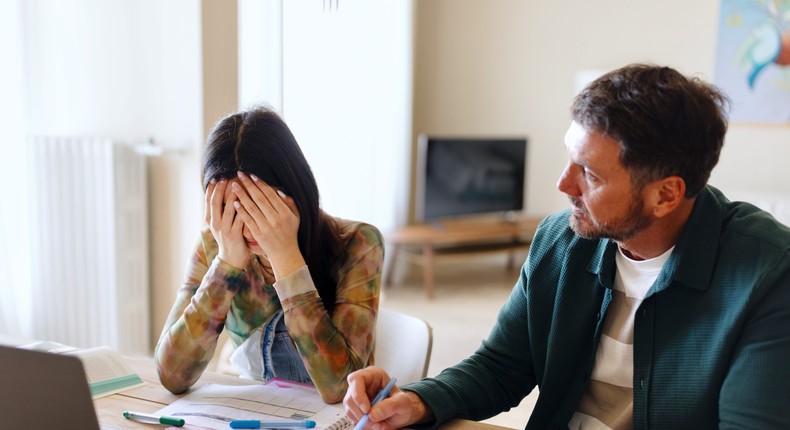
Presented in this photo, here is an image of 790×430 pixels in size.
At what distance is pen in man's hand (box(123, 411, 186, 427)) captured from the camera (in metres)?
1.17

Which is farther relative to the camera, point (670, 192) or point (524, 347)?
point (524, 347)

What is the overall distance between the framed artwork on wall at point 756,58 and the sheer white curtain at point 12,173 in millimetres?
3627

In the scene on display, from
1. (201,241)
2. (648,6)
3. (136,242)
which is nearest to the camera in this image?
(201,241)

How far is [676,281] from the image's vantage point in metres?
1.18

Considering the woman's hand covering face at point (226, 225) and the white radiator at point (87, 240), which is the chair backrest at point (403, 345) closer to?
the woman's hand covering face at point (226, 225)

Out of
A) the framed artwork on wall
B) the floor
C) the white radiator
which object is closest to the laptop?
the white radiator

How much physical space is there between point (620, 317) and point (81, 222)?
7.63 ft

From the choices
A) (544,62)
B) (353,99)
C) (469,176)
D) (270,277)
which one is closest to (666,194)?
(270,277)

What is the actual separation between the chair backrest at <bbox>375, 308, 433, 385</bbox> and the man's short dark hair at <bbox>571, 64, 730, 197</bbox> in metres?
0.64

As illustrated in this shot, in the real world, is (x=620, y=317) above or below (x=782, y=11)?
below

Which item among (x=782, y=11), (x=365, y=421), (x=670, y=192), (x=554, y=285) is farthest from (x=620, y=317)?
(x=782, y=11)

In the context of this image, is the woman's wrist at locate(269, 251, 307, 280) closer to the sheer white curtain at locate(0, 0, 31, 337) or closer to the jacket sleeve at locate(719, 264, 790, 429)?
the jacket sleeve at locate(719, 264, 790, 429)

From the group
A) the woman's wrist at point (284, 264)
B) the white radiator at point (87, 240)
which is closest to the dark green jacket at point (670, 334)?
the woman's wrist at point (284, 264)

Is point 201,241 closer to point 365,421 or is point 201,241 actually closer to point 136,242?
point 365,421
